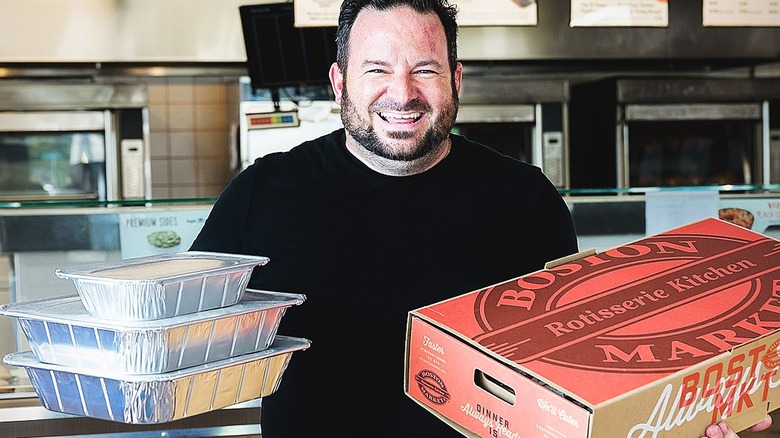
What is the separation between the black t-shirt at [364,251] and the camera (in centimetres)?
135

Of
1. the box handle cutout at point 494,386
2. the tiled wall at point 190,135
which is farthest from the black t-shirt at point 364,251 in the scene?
the tiled wall at point 190,135

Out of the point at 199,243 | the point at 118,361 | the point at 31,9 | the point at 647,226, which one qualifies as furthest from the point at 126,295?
the point at 31,9

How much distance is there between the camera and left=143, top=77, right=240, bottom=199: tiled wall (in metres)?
4.56

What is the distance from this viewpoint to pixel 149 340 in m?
0.98

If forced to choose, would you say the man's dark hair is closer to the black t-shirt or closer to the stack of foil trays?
the black t-shirt

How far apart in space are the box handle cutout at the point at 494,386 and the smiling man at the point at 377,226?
353 mm

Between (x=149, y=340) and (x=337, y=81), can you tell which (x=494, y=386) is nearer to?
(x=149, y=340)

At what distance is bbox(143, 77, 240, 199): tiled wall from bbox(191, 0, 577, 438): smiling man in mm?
3217

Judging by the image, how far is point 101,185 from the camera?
3.97 meters

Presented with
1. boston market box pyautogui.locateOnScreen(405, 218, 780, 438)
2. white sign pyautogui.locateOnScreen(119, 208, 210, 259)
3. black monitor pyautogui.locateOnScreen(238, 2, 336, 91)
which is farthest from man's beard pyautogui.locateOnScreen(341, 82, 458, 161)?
black monitor pyautogui.locateOnScreen(238, 2, 336, 91)

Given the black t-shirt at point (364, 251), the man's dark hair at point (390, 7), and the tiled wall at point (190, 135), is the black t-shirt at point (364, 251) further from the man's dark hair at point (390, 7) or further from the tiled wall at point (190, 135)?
the tiled wall at point (190, 135)

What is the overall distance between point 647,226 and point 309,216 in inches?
36.6

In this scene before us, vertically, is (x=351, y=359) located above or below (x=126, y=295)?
below

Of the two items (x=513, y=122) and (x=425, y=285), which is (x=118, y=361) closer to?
(x=425, y=285)
